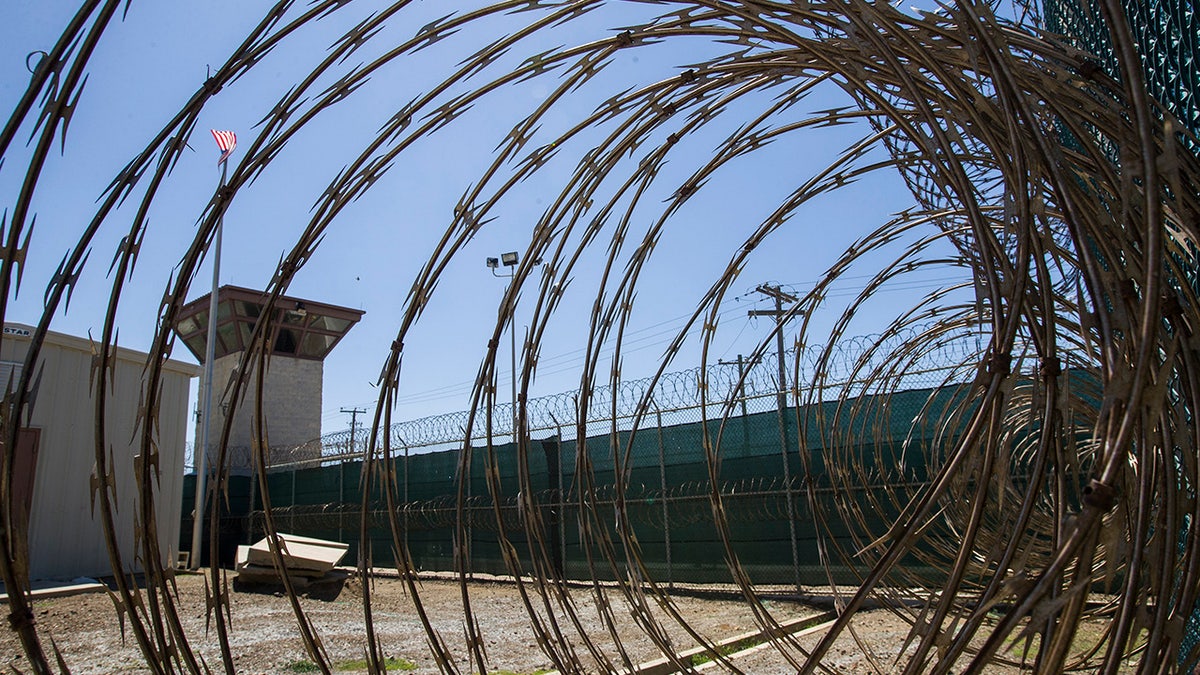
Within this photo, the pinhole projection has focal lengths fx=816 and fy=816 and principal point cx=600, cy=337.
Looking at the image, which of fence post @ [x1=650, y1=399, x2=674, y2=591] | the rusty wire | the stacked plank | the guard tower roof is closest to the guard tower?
the guard tower roof

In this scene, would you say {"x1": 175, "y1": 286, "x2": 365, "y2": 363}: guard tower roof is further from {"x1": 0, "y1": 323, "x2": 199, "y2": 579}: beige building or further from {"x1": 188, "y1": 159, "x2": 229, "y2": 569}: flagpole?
{"x1": 0, "y1": 323, "x2": 199, "y2": 579}: beige building

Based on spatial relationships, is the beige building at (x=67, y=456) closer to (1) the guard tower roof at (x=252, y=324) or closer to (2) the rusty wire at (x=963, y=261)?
(1) the guard tower roof at (x=252, y=324)

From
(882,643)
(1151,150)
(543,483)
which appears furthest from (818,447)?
(1151,150)

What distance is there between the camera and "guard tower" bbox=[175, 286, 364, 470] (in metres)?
20.5

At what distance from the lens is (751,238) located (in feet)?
12.9

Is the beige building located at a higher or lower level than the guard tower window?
lower

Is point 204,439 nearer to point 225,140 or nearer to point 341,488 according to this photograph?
point 341,488

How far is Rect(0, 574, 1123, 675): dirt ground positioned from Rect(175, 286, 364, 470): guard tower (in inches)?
380

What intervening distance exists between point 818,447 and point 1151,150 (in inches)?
349

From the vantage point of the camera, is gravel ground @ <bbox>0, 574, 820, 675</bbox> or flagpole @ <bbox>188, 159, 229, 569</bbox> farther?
flagpole @ <bbox>188, 159, 229, 569</bbox>

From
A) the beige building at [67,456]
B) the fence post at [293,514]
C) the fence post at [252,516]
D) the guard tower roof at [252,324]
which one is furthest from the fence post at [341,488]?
the guard tower roof at [252,324]

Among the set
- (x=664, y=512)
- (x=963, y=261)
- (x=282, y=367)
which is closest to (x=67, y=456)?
(x=282, y=367)

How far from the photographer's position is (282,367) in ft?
71.5

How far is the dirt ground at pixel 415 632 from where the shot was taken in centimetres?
601
